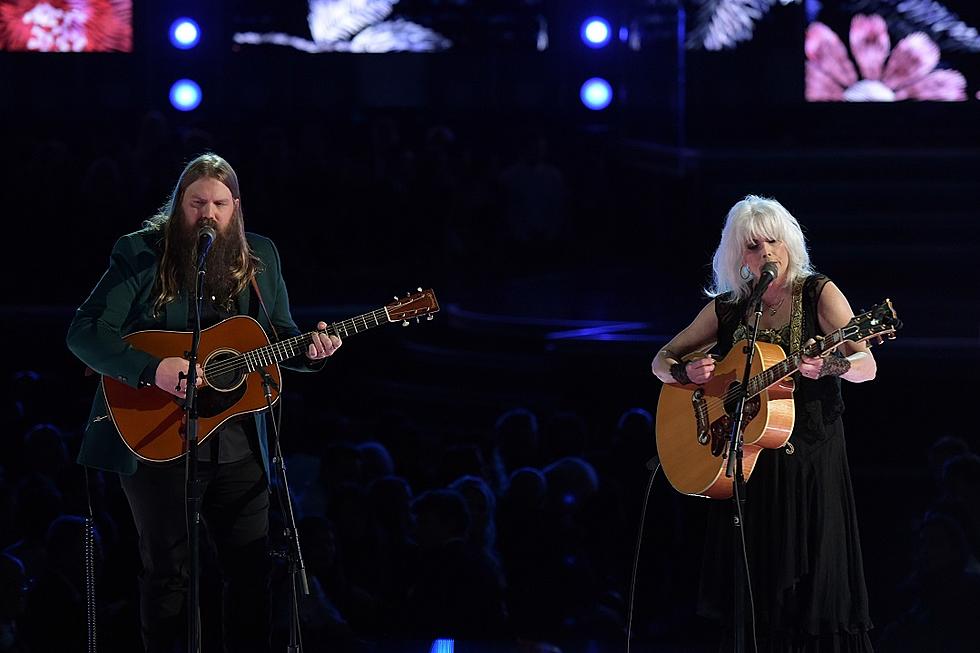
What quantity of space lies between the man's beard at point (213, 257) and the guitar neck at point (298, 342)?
0.24m

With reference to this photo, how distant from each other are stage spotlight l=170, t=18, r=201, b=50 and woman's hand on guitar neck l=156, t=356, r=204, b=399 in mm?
9442

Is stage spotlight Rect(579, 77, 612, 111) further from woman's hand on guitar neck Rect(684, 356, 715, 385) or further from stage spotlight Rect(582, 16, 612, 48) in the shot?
woman's hand on guitar neck Rect(684, 356, 715, 385)

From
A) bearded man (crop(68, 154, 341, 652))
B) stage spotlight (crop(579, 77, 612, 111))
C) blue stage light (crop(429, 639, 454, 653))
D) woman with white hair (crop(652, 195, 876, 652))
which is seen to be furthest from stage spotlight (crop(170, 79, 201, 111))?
woman with white hair (crop(652, 195, 876, 652))

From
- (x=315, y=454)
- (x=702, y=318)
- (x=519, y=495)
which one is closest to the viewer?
(x=702, y=318)

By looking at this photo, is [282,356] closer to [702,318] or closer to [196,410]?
[196,410]

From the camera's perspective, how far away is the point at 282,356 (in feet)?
14.4

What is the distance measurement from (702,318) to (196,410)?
164 centimetres

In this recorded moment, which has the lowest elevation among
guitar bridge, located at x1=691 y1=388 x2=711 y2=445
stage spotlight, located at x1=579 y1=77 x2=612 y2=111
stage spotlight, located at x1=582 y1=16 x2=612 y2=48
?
guitar bridge, located at x1=691 y1=388 x2=711 y2=445

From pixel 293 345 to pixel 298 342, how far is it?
0.07ft

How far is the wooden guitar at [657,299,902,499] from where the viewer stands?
4027 mm

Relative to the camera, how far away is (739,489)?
419 centimetres

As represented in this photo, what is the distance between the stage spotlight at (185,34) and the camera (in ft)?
43.3

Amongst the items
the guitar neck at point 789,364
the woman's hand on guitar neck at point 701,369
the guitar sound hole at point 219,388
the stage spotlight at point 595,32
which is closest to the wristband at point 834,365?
the guitar neck at point 789,364

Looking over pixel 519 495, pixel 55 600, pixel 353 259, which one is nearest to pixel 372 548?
pixel 519 495
